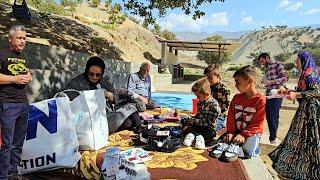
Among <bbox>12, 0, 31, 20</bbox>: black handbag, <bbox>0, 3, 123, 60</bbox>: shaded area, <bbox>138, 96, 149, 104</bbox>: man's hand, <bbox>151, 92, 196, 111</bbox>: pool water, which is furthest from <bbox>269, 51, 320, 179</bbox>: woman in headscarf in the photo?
<bbox>12, 0, 31, 20</bbox>: black handbag

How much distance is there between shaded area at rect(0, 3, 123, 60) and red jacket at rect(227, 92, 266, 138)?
20.6 feet

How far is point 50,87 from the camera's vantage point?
595 centimetres

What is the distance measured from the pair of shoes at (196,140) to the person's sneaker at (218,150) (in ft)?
0.63

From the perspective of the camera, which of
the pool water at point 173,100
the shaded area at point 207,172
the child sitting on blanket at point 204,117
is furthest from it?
the pool water at point 173,100

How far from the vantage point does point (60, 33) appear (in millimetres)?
12523

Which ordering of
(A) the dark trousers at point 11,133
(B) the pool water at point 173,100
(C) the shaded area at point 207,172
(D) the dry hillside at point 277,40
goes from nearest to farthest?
(A) the dark trousers at point 11,133 → (C) the shaded area at point 207,172 → (B) the pool water at point 173,100 → (D) the dry hillside at point 277,40

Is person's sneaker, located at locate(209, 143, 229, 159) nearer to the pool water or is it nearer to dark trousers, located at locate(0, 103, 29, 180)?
dark trousers, located at locate(0, 103, 29, 180)

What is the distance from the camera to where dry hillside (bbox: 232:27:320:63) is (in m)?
123

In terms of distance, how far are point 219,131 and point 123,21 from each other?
30140 millimetres

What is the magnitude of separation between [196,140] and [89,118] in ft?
4.54

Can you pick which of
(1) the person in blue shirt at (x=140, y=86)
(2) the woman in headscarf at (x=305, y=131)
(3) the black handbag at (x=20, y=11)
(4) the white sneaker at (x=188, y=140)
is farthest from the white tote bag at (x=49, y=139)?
(3) the black handbag at (x=20, y=11)

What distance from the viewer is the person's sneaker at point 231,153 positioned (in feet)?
13.6

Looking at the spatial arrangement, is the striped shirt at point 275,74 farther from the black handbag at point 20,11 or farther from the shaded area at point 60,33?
the black handbag at point 20,11

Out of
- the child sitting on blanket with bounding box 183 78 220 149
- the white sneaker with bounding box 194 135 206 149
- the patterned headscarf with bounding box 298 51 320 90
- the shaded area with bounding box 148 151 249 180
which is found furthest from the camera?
the child sitting on blanket with bounding box 183 78 220 149
